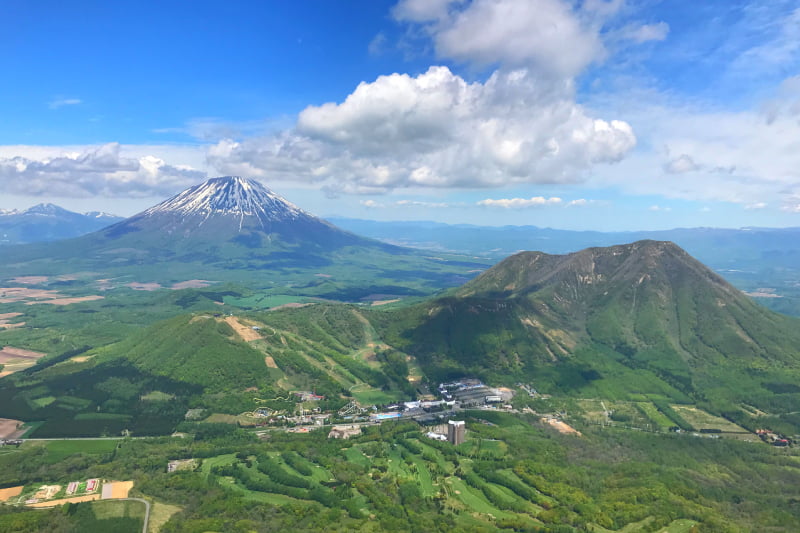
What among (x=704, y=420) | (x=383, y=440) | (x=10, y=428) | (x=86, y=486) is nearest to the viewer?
(x=86, y=486)

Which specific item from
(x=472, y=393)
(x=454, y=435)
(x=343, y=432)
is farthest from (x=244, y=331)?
(x=454, y=435)

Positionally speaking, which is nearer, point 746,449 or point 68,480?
point 68,480

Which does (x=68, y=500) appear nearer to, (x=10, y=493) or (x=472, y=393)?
(x=10, y=493)

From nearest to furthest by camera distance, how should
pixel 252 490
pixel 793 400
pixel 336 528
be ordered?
pixel 336 528
pixel 252 490
pixel 793 400

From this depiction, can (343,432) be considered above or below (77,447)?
above

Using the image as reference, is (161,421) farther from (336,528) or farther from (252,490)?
(336,528)

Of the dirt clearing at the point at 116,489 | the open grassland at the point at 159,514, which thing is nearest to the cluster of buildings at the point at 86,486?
the dirt clearing at the point at 116,489

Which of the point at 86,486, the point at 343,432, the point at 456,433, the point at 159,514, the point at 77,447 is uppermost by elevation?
the point at 456,433

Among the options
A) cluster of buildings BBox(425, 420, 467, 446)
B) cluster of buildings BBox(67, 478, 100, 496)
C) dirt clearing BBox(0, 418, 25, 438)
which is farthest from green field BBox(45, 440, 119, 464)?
cluster of buildings BBox(425, 420, 467, 446)

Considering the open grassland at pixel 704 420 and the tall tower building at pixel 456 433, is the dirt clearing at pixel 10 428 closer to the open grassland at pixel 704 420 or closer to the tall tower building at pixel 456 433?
the tall tower building at pixel 456 433

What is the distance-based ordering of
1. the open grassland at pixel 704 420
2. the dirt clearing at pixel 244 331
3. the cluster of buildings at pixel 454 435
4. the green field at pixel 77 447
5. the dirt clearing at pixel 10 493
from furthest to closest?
the dirt clearing at pixel 244 331 → the open grassland at pixel 704 420 → the cluster of buildings at pixel 454 435 → the green field at pixel 77 447 → the dirt clearing at pixel 10 493

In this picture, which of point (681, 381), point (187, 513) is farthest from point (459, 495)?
point (681, 381)
